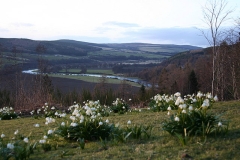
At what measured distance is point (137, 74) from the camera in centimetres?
5644

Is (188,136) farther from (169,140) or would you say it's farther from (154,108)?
(154,108)

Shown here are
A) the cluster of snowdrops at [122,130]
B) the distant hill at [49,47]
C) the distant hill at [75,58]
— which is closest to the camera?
the cluster of snowdrops at [122,130]

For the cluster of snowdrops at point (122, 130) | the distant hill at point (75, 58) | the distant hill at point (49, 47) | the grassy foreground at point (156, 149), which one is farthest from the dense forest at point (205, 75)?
the distant hill at point (49, 47)

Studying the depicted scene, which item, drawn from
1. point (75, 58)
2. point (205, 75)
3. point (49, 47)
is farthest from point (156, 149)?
point (49, 47)

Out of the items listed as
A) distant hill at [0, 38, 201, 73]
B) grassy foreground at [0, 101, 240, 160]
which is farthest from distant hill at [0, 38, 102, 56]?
grassy foreground at [0, 101, 240, 160]

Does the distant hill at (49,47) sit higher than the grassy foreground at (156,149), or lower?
higher

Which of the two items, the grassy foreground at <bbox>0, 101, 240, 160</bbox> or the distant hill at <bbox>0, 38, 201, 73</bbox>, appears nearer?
the grassy foreground at <bbox>0, 101, 240, 160</bbox>

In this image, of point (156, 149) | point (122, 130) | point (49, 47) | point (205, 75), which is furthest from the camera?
point (49, 47)

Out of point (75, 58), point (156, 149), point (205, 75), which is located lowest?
point (75, 58)

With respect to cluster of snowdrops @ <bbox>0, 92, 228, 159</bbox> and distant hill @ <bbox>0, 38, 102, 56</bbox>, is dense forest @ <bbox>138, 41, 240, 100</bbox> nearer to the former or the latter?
cluster of snowdrops @ <bbox>0, 92, 228, 159</bbox>

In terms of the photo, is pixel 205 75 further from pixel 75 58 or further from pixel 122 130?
pixel 75 58

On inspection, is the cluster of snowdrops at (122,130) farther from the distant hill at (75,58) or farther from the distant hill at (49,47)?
the distant hill at (49,47)

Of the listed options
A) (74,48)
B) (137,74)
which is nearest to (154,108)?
(137,74)

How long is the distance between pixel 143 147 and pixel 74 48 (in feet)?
309
